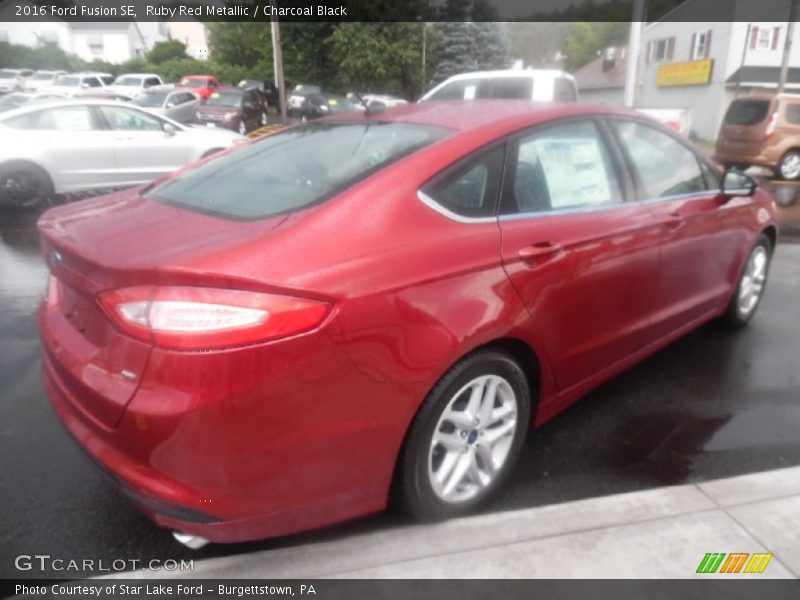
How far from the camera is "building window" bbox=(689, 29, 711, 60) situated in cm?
3548

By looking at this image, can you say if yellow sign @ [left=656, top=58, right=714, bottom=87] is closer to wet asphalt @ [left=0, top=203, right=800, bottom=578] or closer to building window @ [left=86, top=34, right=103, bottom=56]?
wet asphalt @ [left=0, top=203, right=800, bottom=578]

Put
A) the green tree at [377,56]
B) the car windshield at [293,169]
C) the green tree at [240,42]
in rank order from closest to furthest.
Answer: the car windshield at [293,169]
the green tree at [240,42]
the green tree at [377,56]

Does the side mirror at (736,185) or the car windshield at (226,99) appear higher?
the side mirror at (736,185)

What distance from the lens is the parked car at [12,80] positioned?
31.4 m

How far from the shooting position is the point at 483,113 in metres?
2.90

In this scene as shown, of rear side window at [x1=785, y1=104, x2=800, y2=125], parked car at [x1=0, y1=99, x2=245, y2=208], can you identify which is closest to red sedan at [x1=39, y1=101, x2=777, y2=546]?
parked car at [x1=0, y1=99, x2=245, y2=208]

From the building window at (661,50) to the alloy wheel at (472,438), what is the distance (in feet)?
143

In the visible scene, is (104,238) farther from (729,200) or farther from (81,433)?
(729,200)

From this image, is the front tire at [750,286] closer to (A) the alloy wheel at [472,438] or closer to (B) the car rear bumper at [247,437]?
(A) the alloy wheel at [472,438]

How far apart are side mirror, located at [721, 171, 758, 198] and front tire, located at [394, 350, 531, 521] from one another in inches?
81.7

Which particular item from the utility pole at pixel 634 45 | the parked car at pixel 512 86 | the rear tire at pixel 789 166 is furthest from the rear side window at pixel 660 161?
the rear tire at pixel 789 166

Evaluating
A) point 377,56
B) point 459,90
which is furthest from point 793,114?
point 377,56

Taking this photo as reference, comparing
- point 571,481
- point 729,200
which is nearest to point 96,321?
point 571,481

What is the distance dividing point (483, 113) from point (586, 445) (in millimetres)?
1641
